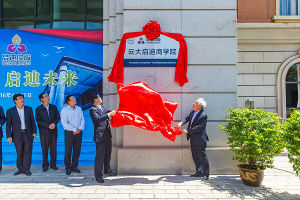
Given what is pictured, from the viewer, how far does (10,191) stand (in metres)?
4.79

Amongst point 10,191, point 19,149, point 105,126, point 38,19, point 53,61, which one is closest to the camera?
point 10,191

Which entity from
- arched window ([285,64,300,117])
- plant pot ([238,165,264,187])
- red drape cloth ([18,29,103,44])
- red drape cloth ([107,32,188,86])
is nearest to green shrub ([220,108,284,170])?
plant pot ([238,165,264,187])

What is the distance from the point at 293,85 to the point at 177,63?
20.7 ft

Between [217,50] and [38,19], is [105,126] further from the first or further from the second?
[38,19]

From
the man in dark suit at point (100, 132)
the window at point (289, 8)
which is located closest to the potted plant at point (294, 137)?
the man in dark suit at point (100, 132)

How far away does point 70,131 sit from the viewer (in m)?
6.36

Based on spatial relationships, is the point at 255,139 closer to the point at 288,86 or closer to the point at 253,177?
the point at 253,177

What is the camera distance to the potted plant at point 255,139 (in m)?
4.79

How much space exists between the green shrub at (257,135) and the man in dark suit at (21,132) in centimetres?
515

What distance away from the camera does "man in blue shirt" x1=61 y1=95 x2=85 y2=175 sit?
20.7ft

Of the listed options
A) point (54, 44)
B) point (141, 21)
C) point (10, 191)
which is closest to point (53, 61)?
point (54, 44)

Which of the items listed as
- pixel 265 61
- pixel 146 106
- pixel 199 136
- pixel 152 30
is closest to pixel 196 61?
pixel 152 30

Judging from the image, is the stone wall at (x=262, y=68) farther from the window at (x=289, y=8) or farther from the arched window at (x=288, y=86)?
the window at (x=289, y=8)

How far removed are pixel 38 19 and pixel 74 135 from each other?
4289 millimetres
